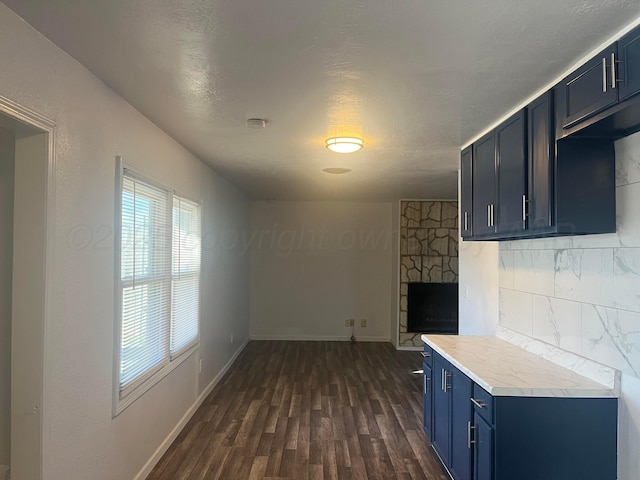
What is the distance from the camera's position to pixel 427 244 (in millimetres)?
7090

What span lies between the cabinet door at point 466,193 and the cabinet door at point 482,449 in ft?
4.86

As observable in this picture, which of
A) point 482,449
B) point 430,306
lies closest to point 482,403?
point 482,449

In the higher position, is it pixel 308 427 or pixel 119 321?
pixel 119 321

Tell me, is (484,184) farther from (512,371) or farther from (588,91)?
(512,371)

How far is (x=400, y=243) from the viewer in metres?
7.09

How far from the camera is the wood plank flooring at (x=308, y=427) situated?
316 centimetres

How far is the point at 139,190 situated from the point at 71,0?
1.46 meters

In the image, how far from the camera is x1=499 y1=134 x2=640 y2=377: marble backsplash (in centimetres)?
203

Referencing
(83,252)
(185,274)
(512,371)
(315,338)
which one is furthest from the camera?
(315,338)

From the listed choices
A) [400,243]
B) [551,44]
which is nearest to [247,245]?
[400,243]

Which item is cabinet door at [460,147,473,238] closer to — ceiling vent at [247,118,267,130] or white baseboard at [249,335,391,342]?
ceiling vent at [247,118,267,130]

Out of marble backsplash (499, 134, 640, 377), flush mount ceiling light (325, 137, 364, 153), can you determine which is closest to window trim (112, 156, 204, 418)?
flush mount ceiling light (325, 137, 364, 153)

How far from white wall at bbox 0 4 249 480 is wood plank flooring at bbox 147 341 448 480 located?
0.57 m

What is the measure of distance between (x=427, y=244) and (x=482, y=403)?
489 centimetres
